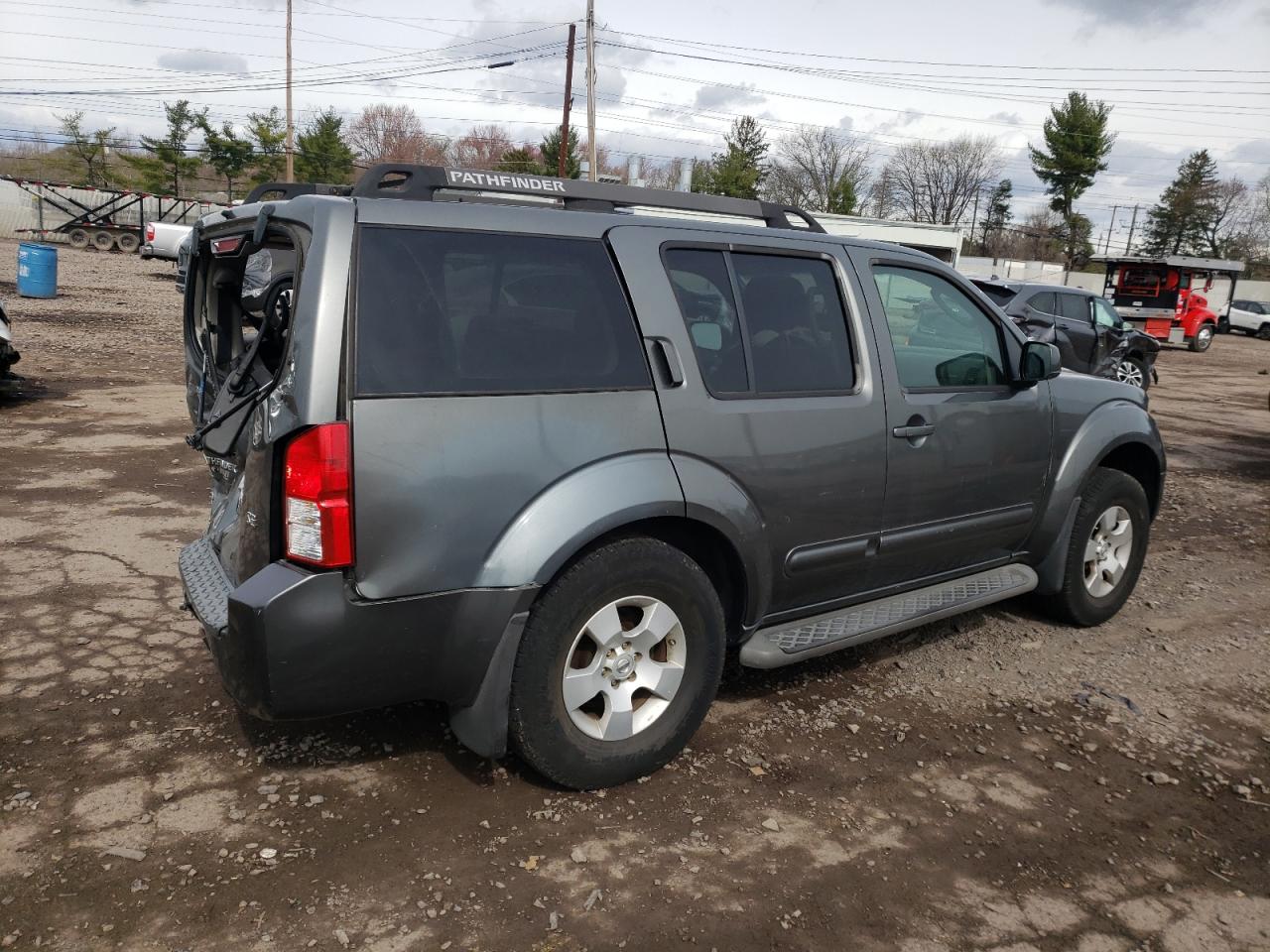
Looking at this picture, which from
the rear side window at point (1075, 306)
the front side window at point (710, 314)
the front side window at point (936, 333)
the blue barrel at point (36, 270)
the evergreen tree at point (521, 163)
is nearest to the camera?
the front side window at point (710, 314)

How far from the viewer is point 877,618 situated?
12.8ft

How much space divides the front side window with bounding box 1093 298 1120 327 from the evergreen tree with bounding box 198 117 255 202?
41.3 meters

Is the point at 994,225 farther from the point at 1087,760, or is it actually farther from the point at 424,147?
the point at 1087,760

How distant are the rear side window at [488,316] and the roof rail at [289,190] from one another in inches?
28.0

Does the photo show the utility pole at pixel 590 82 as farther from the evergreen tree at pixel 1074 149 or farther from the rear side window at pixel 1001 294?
the evergreen tree at pixel 1074 149

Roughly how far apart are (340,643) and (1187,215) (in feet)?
263

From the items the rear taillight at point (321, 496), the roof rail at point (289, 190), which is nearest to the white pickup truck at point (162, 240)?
the roof rail at point (289, 190)

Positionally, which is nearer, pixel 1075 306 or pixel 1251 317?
pixel 1075 306

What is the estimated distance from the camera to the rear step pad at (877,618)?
3.58 metres

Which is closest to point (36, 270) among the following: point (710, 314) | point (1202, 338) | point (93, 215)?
point (710, 314)

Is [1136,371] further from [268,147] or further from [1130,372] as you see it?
[268,147]

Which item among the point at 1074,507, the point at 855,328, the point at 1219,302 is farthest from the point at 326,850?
the point at 1219,302

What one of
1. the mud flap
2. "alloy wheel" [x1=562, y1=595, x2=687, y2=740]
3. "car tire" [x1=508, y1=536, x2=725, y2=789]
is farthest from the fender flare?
the mud flap

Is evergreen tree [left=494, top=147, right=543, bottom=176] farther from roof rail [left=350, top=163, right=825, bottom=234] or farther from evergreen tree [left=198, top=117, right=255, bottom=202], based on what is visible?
roof rail [left=350, top=163, right=825, bottom=234]
